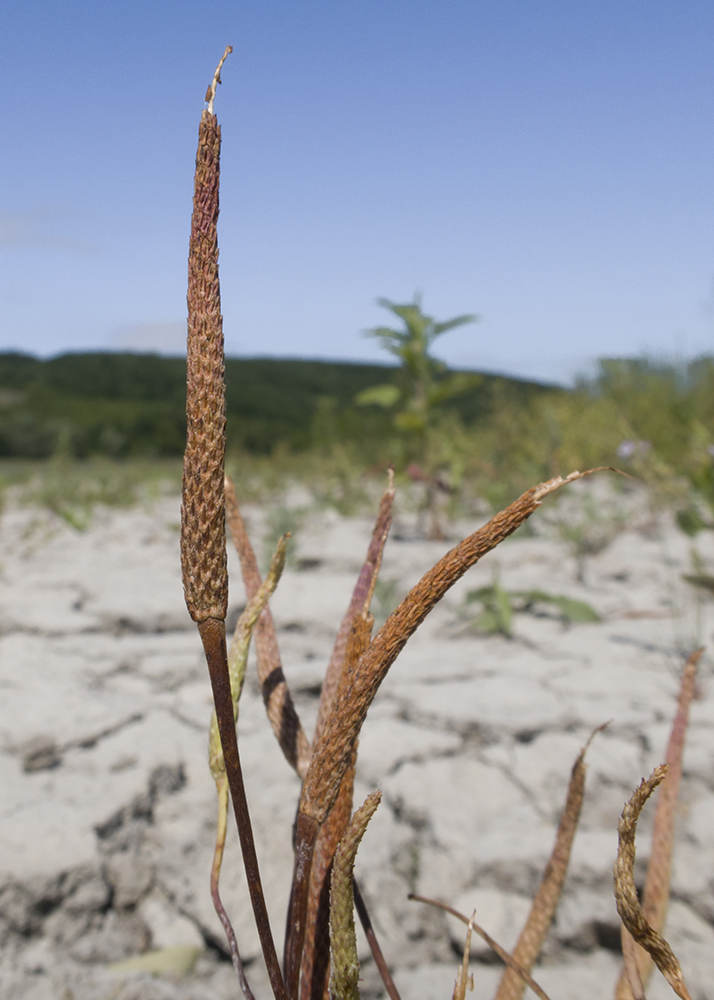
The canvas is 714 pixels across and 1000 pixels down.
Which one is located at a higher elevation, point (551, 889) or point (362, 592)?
point (362, 592)

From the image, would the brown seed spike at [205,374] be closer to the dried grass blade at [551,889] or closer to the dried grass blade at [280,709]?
the dried grass blade at [280,709]

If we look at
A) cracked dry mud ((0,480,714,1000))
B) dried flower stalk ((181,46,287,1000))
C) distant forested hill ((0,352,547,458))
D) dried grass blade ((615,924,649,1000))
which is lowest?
cracked dry mud ((0,480,714,1000))

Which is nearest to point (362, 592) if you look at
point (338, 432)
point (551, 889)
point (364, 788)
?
point (551, 889)

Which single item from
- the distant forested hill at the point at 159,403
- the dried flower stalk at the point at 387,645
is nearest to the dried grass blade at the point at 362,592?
the dried flower stalk at the point at 387,645

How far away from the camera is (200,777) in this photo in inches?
54.0

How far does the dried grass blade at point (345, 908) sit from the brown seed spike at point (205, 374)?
18 cm

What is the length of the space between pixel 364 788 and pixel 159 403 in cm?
1025

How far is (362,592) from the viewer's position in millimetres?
710

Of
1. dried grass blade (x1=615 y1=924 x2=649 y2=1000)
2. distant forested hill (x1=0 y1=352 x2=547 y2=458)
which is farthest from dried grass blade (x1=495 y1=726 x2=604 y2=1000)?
distant forested hill (x1=0 y1=352 x2=547 y2=458)

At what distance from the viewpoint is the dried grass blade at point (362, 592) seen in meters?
0.71

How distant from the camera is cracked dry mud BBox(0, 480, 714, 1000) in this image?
3.43 feet

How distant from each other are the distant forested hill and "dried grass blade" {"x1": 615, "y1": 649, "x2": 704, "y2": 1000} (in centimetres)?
502

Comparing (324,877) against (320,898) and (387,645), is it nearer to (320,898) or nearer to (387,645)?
(320,898)

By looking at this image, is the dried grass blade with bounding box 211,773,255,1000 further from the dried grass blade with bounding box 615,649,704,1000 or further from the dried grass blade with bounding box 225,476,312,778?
the dried grass blade with bounding box 615,649,704,1000
